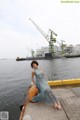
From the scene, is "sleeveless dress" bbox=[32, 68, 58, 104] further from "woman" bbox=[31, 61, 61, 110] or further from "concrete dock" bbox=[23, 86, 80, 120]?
"concrete dock" bbox=[23, 86, 80, 120]

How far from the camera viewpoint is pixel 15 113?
12.4 metres

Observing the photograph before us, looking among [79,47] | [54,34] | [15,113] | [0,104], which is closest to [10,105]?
[0,104]

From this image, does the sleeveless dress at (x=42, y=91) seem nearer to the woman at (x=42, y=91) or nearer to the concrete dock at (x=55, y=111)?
the woman at (x=42, y=91)

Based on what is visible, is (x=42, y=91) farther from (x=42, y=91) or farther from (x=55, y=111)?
(x=55, y=111)

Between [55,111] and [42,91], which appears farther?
[42,91]

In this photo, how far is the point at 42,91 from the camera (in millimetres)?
7051

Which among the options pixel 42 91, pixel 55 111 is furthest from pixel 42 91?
pixel 55 111

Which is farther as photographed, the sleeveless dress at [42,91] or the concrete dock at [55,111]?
the sleeveless dress at [42,91]

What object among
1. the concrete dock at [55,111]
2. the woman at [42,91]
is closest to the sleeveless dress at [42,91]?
the woman at [42,91]

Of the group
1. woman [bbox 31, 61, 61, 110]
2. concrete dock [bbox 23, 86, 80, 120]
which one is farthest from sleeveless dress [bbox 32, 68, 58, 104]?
concrete dock [bbox 23, 86, 80, 120]

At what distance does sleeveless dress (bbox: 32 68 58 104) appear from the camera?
6938mm

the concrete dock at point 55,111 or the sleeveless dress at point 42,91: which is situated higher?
the sleeveless dress at point 42,91

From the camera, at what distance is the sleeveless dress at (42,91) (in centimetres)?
694

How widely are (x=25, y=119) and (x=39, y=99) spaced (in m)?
1.54
